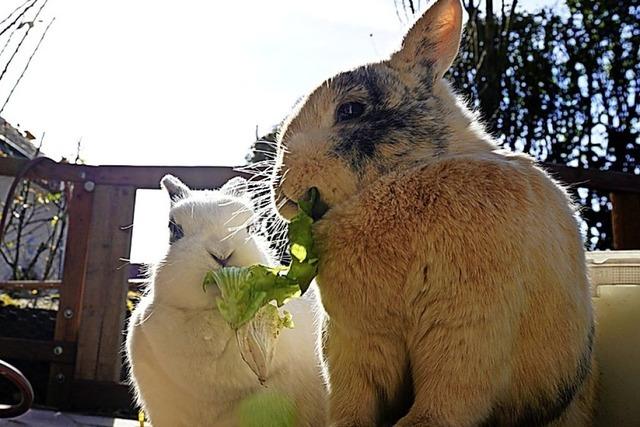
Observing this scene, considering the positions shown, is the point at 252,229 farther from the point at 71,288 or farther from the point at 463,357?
the point at 71,288

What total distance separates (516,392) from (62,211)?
476 cm

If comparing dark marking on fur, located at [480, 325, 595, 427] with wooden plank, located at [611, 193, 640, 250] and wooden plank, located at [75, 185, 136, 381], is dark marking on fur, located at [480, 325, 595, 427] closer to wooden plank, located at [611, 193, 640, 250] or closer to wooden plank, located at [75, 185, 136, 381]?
wooden plank, located at [611, 193, 640, 250]

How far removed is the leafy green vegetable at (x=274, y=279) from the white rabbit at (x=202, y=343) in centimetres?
7

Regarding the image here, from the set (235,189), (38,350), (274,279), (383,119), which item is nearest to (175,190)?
(235,189)

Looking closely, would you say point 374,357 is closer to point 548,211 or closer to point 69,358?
point 548,211

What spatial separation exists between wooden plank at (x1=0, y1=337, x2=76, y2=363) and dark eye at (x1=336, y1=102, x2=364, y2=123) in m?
1.77

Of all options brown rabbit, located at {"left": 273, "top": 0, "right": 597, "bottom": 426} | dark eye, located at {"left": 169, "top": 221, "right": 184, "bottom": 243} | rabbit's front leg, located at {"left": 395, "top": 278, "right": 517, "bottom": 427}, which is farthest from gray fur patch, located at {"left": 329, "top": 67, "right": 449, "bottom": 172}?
dark eye, located at {"left": 169, "top": 221, "right": 184, "bottom": 243}

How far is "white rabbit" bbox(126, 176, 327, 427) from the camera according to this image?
3.53ft

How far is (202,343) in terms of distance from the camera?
107cm

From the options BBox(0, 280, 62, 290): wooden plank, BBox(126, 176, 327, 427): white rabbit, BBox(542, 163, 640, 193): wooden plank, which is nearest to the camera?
BBox(126, 176, 327, 427): white rabbit

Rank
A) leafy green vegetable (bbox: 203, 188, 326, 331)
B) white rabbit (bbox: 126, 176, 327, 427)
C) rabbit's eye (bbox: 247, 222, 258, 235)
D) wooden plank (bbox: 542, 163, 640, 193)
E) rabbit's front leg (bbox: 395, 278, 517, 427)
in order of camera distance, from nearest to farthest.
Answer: rabbit's front leg (bbox: 395, 278, 517, 427)
leafy green vegetable (bbox: 203, 188, 326, 331)
white rabbit (bbox: 126, 176, 327, 427)
rabbit's eye (bbox: 247, 222, 258, 235)
wooden plank (bbox: 542, 163, 640, 193)

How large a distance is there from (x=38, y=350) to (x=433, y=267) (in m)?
1.99

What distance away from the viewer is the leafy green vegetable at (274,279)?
2.77 feet

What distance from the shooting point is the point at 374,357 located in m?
0.83
